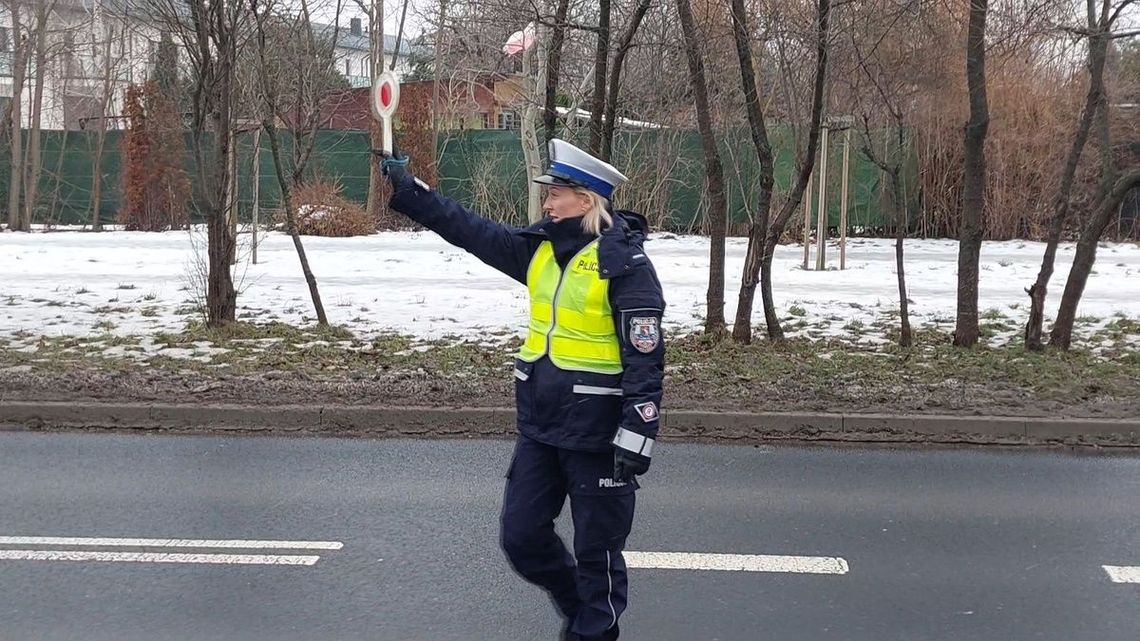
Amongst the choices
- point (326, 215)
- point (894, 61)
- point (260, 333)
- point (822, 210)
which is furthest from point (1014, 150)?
point (260, 333)

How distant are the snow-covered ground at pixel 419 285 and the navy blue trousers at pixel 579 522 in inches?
309

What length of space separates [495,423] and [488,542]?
2.61 metres

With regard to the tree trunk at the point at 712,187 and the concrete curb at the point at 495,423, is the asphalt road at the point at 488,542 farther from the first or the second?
the tree trunk at the point at 712,187

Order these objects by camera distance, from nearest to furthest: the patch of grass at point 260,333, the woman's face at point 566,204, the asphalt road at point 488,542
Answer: the woman's face at point 566,204, the asphalt road at point 488,542, the patch of grass at point 260,333

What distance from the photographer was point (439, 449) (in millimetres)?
7820

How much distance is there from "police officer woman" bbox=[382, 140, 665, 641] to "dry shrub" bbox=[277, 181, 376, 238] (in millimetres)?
20359

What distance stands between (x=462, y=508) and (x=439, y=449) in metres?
1.49

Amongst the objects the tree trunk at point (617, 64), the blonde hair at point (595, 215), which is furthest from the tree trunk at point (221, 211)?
the blonde hair at point (595, 215)

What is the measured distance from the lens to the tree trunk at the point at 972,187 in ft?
34.9

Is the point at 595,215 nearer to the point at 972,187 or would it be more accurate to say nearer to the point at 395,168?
the point at 395,168

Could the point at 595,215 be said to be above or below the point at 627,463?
above

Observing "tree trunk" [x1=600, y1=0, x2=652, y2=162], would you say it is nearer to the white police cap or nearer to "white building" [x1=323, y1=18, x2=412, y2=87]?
"white building" [x1=323, y1=18, x2=412, y2=87]

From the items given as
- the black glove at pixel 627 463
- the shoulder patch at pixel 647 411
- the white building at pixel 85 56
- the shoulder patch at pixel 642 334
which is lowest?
the black glove at pixel 627 463

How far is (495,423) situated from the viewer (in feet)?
27.4
